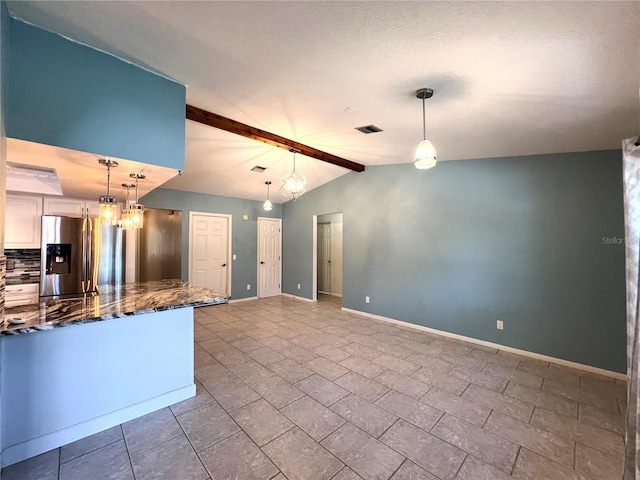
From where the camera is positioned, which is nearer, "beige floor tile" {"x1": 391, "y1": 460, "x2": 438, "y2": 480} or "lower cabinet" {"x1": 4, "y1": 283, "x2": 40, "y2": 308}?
"beige floor tile" {"x1": 391, "y1": 460, "x2": 438, "y2": 480}

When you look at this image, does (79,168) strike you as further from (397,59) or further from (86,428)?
(397,59)

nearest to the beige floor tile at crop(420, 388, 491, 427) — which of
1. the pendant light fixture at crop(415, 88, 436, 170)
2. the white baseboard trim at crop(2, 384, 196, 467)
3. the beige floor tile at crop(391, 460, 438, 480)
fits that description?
the beige floor tile at crop(391, 460, 438, 480)

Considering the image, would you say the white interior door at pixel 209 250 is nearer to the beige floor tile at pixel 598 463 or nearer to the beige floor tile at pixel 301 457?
the beige floor tile at pixel 301 457

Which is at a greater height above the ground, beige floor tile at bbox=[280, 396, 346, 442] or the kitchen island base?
the kitchen island base

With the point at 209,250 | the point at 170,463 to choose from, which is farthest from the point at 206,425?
the point at 209,250

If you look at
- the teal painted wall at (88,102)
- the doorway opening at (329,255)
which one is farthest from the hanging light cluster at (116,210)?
the doorway opening at (329,255)

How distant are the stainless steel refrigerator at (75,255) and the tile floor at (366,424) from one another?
81.1 inches

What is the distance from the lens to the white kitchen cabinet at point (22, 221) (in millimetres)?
3490

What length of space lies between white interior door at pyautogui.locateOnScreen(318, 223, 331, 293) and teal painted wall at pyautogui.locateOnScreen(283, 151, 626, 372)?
91.7 inches

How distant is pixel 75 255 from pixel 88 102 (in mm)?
2712

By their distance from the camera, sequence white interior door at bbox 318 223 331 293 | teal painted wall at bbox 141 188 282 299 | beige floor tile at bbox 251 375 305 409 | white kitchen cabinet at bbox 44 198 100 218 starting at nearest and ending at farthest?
beige floor tile at bbox 251 375 305 409
white kitchen cabinet at bbox 44 198 100 218
teal painted wall at bbox 141 188 282 299
white interior door at bbox 318 223 331 293

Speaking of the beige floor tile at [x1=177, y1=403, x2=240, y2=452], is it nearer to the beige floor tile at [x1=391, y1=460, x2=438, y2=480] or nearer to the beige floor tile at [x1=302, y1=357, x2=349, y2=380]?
the beige floor tile at [x1=302, y1=357, x2=349, y2=380]

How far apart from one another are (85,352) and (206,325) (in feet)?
8.70

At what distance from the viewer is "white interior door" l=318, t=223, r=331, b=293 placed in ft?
25.2
